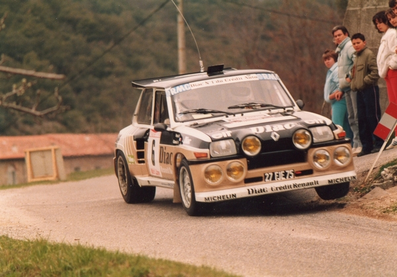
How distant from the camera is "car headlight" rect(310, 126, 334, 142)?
1023 centimetres

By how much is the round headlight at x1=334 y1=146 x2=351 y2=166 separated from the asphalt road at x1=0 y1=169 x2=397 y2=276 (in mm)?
598

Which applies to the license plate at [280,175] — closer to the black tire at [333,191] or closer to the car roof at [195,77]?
the black tire at [333,191]

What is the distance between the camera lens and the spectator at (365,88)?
1325 cm

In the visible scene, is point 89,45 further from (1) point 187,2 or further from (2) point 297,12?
(2) point 297,12

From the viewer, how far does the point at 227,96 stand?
11.3 m

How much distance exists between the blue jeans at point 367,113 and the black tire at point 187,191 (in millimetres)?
4108

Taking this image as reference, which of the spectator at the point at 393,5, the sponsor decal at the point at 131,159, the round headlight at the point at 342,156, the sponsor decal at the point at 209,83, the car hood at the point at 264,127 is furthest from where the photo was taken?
the sponsor decal at the point at 131,159

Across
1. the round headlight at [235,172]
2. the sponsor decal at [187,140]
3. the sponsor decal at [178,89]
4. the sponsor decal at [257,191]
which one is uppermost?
the sponsor decal at [178,89]

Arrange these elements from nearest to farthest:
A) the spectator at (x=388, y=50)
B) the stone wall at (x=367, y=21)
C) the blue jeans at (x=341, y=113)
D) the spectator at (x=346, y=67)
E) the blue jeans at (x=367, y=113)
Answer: the spectator at (x=388, y=50) → the blue jeans at (x=367, y=113) → the spectator at (x=346, y=67) → the blue jeans at (x=341, y=113) → the stone wall at (x=367, y=21)

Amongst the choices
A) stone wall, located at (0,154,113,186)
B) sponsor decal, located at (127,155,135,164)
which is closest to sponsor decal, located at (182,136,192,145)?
sponsor decal, located at (127,155,135,164)

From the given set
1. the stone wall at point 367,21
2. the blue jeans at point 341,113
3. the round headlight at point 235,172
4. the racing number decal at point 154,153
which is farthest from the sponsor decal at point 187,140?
the stone wall at point 367,21

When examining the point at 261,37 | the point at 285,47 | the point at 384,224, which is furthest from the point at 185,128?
the point at 261,37

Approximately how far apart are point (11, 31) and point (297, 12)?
55.0 ft

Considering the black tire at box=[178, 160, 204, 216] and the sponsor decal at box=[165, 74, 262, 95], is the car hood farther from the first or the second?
the sponsor decal at box=[165, 74, 262, 95]
